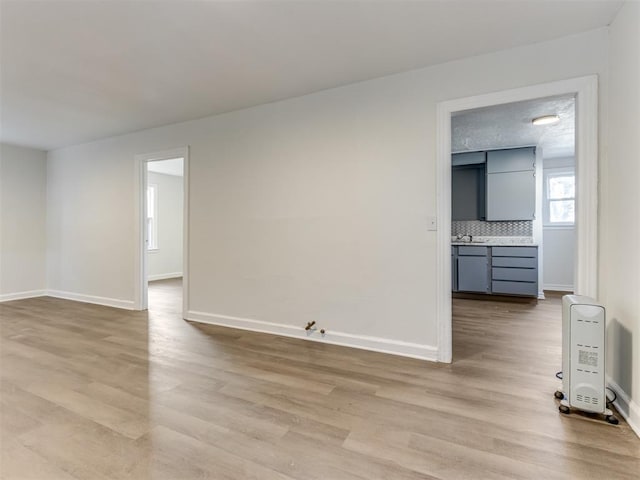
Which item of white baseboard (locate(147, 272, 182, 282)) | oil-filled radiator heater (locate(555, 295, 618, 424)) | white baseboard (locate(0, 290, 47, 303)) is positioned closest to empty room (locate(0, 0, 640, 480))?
oil-filled radiator heater (locate(555, 295, 618, 424))

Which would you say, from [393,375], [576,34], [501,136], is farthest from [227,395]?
[501,136]

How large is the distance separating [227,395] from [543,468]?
1.79 meters

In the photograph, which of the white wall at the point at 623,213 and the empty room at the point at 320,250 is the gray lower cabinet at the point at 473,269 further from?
the white wall at the point at 623,213

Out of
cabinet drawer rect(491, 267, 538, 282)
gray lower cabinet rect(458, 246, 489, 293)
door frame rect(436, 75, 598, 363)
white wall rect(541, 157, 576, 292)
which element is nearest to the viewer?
door frame rect(436, 75, 598, 363)

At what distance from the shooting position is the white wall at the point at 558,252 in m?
6.18

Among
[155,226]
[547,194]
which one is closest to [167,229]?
[155,226]

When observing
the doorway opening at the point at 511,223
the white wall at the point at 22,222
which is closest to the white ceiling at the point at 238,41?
the doorway opening at the point at 511,223

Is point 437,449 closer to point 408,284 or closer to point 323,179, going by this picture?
point 408,284

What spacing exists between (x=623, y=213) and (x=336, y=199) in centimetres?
210

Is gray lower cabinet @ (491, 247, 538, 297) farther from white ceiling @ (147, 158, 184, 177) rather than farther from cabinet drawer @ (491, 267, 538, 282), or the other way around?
white ceiling @ (147, 158, 184, 177)

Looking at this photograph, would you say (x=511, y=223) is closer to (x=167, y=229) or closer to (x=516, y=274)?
(x=516, y=274)

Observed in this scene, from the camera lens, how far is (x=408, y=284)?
2.84 meters

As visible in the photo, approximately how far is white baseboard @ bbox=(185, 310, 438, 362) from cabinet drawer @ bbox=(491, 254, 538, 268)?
11.2ft

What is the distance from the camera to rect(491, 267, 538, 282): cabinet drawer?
17.1 feet
